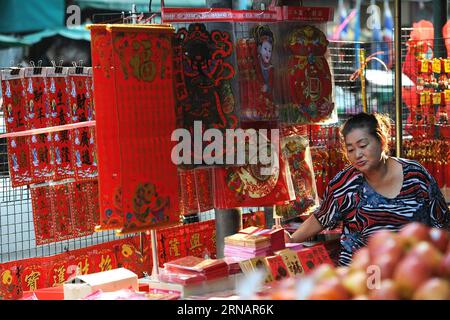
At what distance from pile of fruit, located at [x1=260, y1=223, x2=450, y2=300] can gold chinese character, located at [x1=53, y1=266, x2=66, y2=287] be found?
2703 mm

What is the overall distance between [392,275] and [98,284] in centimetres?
116

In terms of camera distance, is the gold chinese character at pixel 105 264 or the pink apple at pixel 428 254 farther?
the gold chinese character at pixel 105 264

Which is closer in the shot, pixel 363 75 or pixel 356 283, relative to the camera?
pixel 356 283

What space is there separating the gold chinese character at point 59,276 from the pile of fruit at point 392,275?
8.87 feet

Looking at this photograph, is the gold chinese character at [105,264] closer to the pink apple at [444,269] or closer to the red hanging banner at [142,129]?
the red hanging banner at [142,129]

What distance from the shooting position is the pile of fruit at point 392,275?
59.5 inches

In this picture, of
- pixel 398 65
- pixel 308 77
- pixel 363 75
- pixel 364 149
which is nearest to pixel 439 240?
pixel 364 149

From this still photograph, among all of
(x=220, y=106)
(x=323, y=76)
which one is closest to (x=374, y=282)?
(x=220, y=106)

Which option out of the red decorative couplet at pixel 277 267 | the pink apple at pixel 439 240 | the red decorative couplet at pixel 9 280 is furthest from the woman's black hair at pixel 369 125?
the red decorative couplet at pixel 9 280

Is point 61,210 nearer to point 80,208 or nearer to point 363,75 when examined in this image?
point 80,208

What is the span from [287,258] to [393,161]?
2.80 ft

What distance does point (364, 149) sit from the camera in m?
3.04

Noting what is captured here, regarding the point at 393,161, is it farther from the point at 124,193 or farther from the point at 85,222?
the point at 85,222

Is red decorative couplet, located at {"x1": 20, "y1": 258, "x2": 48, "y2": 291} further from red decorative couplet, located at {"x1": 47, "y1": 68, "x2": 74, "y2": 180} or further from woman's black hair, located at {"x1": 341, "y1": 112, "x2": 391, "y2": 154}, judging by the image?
woman's black hair, located at {"x1": 341, "y1": 112, "x2": 391, "y2": 154}
